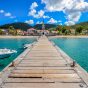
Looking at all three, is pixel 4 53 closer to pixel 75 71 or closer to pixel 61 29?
pixel 75 71

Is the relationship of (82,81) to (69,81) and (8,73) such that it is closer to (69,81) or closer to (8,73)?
(69,81)

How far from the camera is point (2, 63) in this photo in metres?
26.7

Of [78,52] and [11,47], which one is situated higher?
[78,52]

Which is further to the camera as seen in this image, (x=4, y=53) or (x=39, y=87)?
(x=4, y=53)

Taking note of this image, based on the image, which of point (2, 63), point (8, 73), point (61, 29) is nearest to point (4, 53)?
point (2, 63)

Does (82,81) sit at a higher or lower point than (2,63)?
higher

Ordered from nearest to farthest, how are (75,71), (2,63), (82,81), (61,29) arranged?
1. (82,81)
2. (75,71)
3. (2,63)
4. (61,29)

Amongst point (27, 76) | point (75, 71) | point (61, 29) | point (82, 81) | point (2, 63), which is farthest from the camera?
point (61, 29)

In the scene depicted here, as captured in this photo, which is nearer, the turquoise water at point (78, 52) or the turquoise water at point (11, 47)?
the turquoise water at point (11, 47)

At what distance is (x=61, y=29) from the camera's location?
586 feet

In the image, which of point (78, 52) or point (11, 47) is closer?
point (78, 52)

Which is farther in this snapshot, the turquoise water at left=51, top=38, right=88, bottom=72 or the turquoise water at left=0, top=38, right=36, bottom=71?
the turquoise water at left=51, top=38, right=88, bottom=72

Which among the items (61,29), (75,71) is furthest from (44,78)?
(61,29)

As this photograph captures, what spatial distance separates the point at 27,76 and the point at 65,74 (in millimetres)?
1981
